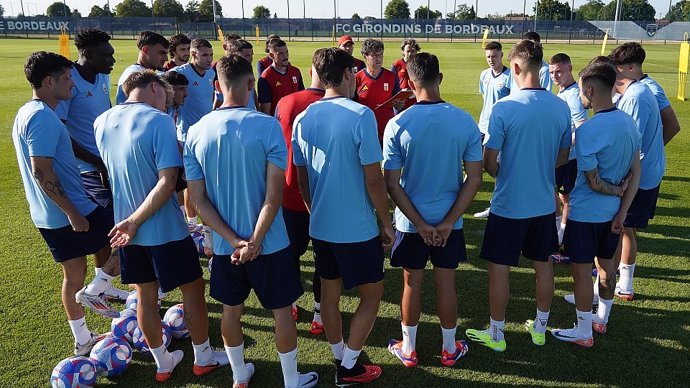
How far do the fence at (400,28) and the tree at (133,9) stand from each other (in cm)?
2576

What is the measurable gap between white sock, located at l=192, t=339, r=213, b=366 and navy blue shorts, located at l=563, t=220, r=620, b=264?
2.91 metres

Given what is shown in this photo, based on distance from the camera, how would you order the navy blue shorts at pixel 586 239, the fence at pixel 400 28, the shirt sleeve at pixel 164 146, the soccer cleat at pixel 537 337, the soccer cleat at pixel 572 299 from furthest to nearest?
the fence at pixel 400 28 < the soccer cleat at pixel 572 299 < the soccer cleat at pixel 537 337 < the navy blue shorts at pixel 586 239 < the shirt sleeve at pixel 164 146

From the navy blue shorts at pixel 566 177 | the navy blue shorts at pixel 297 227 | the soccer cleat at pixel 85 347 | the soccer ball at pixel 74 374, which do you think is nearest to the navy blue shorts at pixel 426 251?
the navy blue shorts at pixel 297 227

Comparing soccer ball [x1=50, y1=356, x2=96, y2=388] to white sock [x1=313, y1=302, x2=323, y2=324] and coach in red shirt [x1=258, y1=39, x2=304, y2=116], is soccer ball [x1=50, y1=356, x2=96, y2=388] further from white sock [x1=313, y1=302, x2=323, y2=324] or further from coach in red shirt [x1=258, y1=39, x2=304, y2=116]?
coach in red shirt [x1=258, y1=39, x2=304, y2=116]

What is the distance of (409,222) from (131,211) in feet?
6.30

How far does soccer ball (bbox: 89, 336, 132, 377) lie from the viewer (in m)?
3.65

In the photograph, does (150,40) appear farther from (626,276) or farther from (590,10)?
(590,10)

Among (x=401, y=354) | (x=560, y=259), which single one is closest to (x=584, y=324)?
(x=401, y=354)

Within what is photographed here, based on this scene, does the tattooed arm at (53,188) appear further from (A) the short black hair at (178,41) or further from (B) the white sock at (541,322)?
(A) the short black hair at (178,41)

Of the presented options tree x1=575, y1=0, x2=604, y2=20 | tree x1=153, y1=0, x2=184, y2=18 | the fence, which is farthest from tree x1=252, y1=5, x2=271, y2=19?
tree x1=575, y1=0, x2=604, y2=20

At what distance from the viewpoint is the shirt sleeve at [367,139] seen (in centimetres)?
309

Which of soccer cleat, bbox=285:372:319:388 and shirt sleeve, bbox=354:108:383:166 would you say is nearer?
shirt sleeve, bbox=354:108:383:166

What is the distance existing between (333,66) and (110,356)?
2.66 meters

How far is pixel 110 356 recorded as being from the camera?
145 inches
